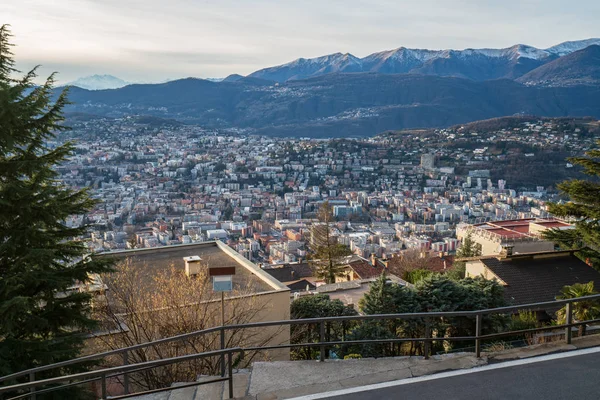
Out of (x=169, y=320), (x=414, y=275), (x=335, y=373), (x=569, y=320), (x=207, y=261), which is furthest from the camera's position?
(x=414, y=275)

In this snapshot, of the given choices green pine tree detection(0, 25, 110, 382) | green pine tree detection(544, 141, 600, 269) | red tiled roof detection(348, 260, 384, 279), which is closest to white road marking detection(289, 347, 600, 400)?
green pine tree detection(0, 25, 110, 382)

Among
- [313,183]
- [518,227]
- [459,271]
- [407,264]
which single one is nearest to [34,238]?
[459,271]

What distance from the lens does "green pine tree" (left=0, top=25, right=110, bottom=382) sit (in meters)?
7.27

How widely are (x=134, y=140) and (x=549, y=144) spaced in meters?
95.5

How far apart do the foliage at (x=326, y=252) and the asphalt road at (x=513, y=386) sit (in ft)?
65.8

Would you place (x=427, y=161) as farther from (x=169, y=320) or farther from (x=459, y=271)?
(x=169, y=320)

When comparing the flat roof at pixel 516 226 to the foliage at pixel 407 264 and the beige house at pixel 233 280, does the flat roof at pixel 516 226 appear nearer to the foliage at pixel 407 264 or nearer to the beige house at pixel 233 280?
the foliage at pixel 407 264

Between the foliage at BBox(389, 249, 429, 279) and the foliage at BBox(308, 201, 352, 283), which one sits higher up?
the foliage at BBox(308, 201, 352, 283)

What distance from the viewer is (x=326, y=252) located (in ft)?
83.1

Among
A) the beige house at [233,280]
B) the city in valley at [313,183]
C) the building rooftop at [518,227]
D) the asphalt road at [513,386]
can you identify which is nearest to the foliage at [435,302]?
the beige house at [233,280]

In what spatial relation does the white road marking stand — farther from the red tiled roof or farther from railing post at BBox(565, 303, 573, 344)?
the red tiled roof

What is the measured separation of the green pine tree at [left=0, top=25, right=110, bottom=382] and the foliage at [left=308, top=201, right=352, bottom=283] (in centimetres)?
1753

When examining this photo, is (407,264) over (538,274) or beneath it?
beneath

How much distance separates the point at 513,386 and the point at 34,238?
6.42 meters
